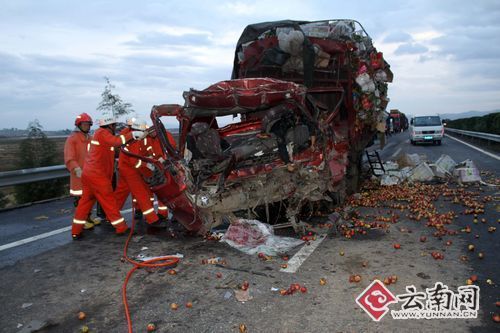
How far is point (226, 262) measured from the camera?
15.2 ft

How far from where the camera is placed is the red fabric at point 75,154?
21.6 ft

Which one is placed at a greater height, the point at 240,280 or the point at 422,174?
the point at 422,174

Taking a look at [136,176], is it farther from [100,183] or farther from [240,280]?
[240,280]

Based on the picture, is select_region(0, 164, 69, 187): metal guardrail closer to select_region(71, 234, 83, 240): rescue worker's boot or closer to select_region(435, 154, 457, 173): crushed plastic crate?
select_region(71, 234, 83, 240): rescue worker's boot

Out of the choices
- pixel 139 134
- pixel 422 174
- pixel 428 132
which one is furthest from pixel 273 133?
pixel 428 132

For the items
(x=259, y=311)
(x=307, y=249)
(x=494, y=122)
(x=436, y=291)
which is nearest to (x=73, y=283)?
(x=259, y=311)

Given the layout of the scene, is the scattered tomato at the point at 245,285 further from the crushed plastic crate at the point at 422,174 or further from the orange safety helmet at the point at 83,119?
the crushed plastic crate at the point at 422,174

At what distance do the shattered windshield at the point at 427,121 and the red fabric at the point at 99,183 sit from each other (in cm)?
2080

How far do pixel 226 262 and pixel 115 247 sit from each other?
5.86 feet

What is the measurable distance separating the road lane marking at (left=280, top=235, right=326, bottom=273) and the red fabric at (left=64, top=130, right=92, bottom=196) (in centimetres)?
403

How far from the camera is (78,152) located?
6766mm

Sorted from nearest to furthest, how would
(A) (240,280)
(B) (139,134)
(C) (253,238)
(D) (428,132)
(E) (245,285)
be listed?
(E) (245,285) < (A) (240,280) < (C) (253,238) < (B) (139,134) < (D) (428,132)

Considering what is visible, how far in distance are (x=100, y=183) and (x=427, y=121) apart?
2158cm

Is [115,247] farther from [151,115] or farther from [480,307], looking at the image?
[480,307]
